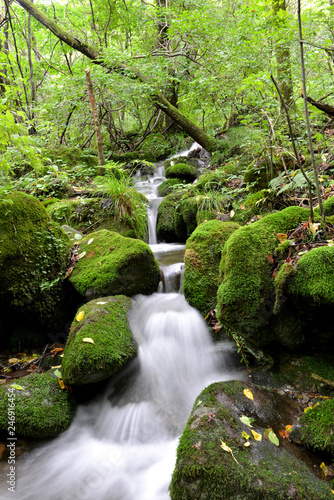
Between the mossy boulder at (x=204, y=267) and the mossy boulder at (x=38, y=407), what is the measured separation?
1.98 metres

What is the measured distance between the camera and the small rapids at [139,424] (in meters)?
2.52

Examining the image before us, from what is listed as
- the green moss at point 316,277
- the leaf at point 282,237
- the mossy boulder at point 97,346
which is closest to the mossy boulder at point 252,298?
the leaf at point 282,237

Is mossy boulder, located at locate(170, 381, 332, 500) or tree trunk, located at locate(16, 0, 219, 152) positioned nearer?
mossy boulder, located at locate(170, 381, 332, 500)

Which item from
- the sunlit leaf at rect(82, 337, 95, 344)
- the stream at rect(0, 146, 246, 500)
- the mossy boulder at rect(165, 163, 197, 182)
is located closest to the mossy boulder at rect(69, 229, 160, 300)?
the stream at rect(0, 146, 246, 500)

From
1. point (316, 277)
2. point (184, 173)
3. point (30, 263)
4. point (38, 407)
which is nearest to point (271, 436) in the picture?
point (316, 277)

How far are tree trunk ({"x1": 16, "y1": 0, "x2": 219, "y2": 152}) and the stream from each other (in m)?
7.04

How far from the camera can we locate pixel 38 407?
288 centimetres

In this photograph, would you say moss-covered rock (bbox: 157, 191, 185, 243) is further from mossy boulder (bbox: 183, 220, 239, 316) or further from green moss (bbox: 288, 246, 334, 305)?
green moss (bbox: 288, 246, 334, 305)

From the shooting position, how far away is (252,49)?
7.23 meters

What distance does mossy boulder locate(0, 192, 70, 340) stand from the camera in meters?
4.10

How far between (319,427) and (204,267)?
7.55 feet

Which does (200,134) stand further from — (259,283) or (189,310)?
(259,283)

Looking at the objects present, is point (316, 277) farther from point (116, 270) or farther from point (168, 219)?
point (168, 219)

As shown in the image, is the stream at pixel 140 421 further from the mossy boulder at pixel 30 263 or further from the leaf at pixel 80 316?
the mossy boulder at pixel 30 263
